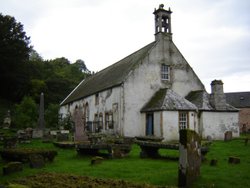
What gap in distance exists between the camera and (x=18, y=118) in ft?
132

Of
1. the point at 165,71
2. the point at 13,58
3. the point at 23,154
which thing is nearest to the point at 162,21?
the point at 165,71

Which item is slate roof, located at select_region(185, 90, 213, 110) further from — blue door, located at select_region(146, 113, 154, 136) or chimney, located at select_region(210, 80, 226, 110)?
blue door, located at select_region(146, 113, 154, 136)

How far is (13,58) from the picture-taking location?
52.8 metres

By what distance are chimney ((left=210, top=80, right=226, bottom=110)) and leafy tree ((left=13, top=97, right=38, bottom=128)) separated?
21.4 m

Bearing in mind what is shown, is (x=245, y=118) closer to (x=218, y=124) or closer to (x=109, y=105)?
(x=218, y=124)

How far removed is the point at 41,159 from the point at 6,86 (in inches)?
1844

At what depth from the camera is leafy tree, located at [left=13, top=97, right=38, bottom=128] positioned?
39.4 meters

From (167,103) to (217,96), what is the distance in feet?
20.2

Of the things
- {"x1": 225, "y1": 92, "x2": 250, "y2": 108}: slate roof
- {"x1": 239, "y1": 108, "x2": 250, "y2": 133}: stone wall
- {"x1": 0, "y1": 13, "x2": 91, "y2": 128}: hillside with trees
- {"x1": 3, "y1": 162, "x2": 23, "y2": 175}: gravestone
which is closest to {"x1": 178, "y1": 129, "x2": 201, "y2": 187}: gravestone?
{"x1": 3, "y1": 162, "x2": 23, "y2": 175}: gravestone

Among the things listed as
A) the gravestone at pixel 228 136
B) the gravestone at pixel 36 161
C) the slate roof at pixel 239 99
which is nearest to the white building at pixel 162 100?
the gravestone at pixel 228 136

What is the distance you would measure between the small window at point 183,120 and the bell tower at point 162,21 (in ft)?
30.1

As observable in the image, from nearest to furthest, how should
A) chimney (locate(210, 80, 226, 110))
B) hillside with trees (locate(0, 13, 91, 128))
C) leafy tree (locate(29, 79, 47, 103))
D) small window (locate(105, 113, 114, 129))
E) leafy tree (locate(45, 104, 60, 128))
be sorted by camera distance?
chimney (locate(210, 80, 226, 110)) → small window (locate(105, 113, 114, 129)) → leafy tree (locate(45, 104, 60, 128)) → hillside with trees (locate(0, 13, 91, 128)) → leafy tree (locate(29, 79, 47, 103))

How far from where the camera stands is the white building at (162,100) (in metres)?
28.9

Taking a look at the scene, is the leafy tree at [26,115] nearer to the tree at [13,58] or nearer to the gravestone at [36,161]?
the tree at [13,58]
